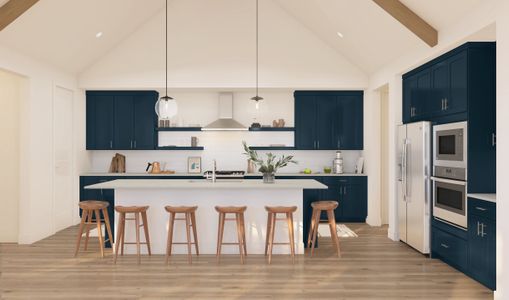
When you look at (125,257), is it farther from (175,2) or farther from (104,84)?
(175,2)

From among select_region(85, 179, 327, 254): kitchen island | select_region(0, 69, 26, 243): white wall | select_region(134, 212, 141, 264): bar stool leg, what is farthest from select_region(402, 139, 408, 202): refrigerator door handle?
select_region(0, 69, 26, 243): white wall

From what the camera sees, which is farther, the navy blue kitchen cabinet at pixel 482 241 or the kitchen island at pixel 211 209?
the kitchen island at pixel 211 209

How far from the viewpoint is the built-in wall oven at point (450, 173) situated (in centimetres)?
458

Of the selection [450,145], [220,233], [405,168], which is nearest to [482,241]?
[450,145]

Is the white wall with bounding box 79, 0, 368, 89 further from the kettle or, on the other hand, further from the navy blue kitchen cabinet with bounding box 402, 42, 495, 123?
the navy blue kitchen cabinet with bounding box 402, 42, 495, 123

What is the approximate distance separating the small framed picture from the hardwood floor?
2.91m

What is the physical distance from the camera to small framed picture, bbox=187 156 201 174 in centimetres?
840

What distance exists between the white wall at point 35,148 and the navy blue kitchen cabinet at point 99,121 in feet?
4.27

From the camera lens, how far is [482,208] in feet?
13.7

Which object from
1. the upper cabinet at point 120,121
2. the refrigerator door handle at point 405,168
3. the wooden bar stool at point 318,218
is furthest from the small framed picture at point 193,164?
the refrigerator door handle at point 405,168

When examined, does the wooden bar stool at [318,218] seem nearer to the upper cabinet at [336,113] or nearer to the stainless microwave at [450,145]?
the stainless microwave at [450,145]

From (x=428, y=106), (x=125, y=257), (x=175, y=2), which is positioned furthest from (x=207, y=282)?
(x=175, y=2)

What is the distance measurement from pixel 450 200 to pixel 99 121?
6308 mm

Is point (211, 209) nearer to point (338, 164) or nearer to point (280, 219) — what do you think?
point (280, 219)
